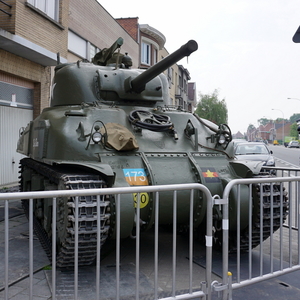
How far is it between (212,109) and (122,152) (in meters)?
42.6

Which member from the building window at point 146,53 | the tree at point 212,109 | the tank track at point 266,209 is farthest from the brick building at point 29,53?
the tree at point 212,109

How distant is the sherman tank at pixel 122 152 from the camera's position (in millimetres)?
4367

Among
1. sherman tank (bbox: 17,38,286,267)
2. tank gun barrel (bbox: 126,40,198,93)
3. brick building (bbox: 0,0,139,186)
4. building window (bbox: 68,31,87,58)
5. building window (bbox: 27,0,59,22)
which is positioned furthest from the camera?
building window (bbox: 68,31,87,58)

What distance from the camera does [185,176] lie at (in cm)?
507

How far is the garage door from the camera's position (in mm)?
11883

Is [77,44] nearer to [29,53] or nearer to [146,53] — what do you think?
[29,53]

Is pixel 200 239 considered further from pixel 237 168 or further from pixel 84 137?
pixel 84 137

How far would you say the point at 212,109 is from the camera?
153ft

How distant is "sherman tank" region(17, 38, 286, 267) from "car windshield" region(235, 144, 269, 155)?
10.3 m

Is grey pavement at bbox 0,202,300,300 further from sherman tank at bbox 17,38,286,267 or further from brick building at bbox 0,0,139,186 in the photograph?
brick building at bbox 0,0,139,186

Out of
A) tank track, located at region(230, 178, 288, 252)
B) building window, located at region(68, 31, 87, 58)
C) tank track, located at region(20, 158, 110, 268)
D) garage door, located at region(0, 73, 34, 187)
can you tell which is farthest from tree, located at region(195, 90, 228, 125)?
tank track, located at region(20, 158, 110, 268)

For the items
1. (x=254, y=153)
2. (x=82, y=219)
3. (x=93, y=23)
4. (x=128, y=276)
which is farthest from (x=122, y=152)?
(x=93, y=23)

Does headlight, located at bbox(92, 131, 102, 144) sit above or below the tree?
below

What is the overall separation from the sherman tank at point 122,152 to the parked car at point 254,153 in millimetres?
9421
